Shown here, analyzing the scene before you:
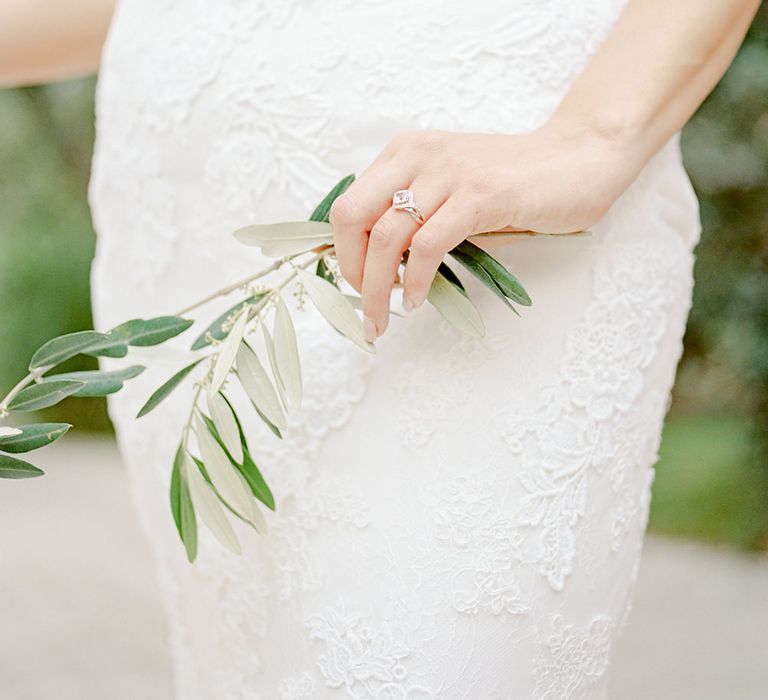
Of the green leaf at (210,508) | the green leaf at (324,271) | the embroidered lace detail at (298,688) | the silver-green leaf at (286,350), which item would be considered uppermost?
the green leaf at (324,271)

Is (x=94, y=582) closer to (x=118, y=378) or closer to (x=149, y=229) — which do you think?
(x=149, y=229)

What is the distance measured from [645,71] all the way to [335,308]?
39 centimetres

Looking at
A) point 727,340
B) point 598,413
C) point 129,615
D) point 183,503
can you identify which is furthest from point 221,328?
point 727,340

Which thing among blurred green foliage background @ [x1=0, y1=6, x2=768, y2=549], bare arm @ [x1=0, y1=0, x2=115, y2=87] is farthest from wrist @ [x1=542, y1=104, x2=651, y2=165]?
blurred green foliage background @ [x1=0, y1=6, x2=768, y2=549]

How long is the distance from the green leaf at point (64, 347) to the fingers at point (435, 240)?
282 mm

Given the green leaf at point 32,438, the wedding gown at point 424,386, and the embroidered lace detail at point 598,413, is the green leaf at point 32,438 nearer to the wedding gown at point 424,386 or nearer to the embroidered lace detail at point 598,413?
the wedding gown at point 424,386

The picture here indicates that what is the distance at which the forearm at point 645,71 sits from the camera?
0.98 m

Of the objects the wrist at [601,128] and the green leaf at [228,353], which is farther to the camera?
the wrist at [601,128]

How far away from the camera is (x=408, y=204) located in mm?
856

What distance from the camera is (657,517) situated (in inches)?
148

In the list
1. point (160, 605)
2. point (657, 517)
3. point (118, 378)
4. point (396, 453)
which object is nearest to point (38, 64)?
point (118, 378)

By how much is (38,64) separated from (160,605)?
2.47 meters

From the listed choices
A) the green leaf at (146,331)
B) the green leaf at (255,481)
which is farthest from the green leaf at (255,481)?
the green leaf at (146,331)

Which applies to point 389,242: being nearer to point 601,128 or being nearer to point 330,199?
point 330,199
